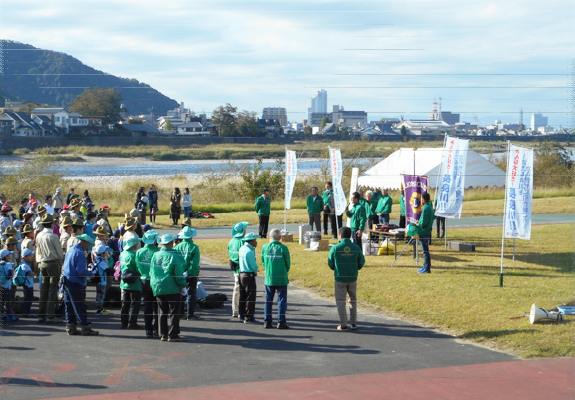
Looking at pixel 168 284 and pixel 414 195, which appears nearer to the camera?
pixel 168 284

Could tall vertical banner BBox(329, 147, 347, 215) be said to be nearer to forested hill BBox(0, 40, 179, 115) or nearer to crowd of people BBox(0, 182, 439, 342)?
forested hill BBox(0, 40, 179, 115)

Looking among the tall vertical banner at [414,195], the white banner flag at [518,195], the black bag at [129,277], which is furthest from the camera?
the tall vertical banner at [414,195]

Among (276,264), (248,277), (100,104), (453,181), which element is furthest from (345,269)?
(100,104)

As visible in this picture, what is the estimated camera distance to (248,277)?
9.53 metres

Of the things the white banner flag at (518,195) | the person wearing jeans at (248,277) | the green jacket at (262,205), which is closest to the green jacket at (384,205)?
the green jacket at (262,205)

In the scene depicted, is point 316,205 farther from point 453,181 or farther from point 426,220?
point 426,220

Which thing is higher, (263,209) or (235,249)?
(263,209)

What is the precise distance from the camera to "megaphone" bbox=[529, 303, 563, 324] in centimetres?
928

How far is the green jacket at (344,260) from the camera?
9.20m

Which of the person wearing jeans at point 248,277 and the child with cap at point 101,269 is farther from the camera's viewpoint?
the child with cap at point 101,269

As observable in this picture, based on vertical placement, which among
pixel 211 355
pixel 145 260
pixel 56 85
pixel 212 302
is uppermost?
pixel 56 85

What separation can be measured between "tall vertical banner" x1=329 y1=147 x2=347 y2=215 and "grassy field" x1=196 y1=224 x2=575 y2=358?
1.67m

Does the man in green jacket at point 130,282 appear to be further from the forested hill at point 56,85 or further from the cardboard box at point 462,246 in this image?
the cardboard box at point 462,246

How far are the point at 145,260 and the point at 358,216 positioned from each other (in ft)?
24.6
